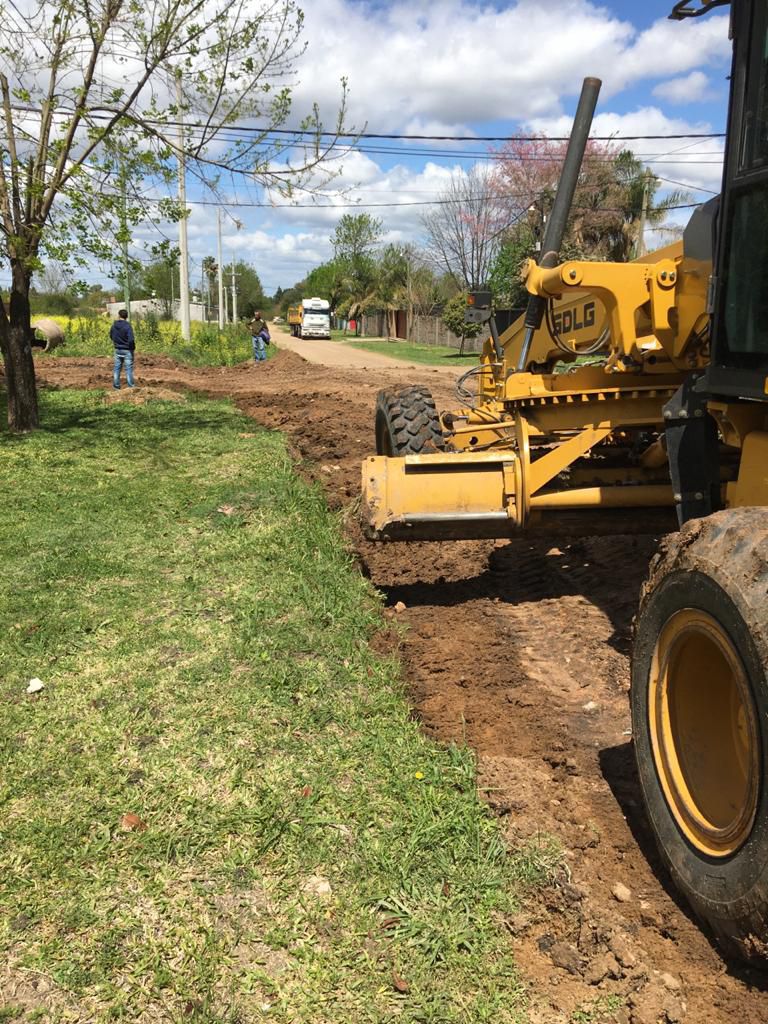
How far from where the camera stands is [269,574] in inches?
237

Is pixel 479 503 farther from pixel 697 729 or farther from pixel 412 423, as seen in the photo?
pixel 697 729

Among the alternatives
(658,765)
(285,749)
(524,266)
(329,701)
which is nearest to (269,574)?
(329,701)

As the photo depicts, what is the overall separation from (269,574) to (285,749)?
7.74 ft

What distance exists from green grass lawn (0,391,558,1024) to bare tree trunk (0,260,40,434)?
21.9 feet

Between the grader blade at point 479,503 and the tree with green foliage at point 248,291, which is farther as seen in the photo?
the tree with green foliage at point 248,291

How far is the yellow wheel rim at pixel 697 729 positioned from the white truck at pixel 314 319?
5880cm

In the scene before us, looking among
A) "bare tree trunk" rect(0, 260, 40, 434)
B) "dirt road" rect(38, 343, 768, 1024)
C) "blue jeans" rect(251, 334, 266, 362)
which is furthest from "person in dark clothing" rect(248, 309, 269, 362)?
"dirt road" rect(38, 343, 768, 1024)

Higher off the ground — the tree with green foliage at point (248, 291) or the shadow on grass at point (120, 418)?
the tree with green foliage at point (248, 291)

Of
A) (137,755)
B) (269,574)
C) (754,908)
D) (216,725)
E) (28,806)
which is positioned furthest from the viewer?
(269,574)

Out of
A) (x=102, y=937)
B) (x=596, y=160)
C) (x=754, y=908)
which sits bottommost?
(x=102, y=937)

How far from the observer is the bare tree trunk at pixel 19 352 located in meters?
11.6

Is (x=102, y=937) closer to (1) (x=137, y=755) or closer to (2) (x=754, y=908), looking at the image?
(1) (x=137, y=755)

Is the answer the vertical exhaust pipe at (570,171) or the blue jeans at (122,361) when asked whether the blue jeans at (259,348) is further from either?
the vertical exhaust pipe at (570,171)

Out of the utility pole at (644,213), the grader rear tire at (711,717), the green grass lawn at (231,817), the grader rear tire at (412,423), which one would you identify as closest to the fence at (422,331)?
the utility pole at (644,213)
